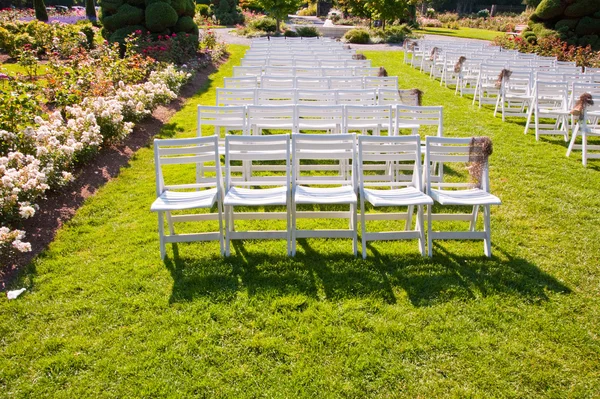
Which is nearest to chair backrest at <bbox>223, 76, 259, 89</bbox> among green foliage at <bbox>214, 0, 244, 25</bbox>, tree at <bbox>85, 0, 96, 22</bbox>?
tree at <bbox>85, 0, 96, 22</bbox>

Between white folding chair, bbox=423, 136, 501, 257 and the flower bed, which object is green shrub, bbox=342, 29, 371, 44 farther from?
white folding chair, bbox=423, 136, 501, 257

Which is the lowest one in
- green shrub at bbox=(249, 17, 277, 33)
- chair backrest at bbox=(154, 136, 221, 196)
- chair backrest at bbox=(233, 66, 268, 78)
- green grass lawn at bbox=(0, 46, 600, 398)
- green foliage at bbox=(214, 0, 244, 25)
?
green grass lawn at bbox=(0, 46, 600, 398)

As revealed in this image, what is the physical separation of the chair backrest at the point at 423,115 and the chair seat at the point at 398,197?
1784 mm

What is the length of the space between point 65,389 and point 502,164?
23.2ft

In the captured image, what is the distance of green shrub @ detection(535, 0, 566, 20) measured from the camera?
17281 millimetres

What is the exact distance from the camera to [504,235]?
5133 mm

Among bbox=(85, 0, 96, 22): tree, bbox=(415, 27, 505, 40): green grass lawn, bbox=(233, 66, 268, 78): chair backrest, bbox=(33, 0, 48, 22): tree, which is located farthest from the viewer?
bbox=(415, 27, 505, 40): green grass lawn

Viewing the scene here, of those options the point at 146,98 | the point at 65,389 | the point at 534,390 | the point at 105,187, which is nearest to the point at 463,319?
the point at 534,390

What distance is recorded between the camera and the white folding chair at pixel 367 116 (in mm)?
6182

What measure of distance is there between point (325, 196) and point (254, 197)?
0.78 metres

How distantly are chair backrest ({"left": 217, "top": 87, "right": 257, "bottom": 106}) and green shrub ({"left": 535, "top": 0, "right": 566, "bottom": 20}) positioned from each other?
16.2 m

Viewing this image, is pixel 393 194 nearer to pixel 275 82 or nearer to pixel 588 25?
pixel 275 82

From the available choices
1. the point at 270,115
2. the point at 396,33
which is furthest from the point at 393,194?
the point at 396,33

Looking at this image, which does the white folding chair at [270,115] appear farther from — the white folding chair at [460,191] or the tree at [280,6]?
the tree at [280,6]
